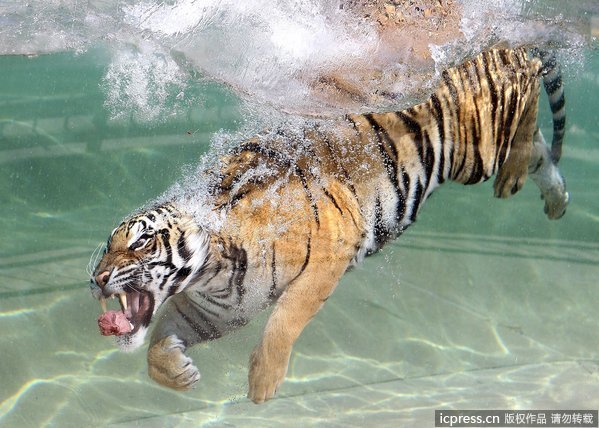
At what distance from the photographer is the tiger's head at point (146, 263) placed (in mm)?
3051

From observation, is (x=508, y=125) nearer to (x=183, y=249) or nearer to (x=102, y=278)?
(x=183, y=249)

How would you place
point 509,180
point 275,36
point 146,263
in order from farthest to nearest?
point 275,36 → point 509,180 → point 146,263

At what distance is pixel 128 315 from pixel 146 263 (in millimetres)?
258

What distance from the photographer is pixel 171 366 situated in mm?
3490

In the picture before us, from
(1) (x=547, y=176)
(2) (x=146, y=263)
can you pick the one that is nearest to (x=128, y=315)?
(2) (x=146, y=263)

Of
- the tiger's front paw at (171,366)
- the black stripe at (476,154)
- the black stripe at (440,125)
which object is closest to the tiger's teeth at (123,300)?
the tiger's front paw at (171,366)

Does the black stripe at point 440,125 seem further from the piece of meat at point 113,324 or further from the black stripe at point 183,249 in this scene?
the piece of meat at point 113,324

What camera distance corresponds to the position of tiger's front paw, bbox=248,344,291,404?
3.32 metres

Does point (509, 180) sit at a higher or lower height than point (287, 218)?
lower

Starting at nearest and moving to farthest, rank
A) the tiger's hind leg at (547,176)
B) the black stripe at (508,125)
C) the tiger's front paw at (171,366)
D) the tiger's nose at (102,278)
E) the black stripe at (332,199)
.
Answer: the tiger's nose at (102,278)
the tiger's front paw at (171,366)
the black stripe at (332,199)
the black stripe at (508,125)
the tiger's hind leg at (547,176)

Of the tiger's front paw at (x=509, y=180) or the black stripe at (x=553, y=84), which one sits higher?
the black stripe at (x=553, y=84)

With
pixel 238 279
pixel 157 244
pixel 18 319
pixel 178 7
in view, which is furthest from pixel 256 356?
pixel 18 319

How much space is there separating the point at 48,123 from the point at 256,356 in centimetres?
1043

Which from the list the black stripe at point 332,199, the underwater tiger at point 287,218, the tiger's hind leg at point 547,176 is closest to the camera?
the underwater tiger at point 287,218
